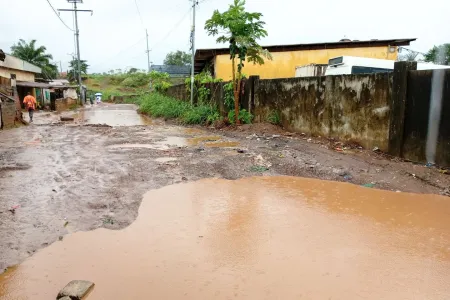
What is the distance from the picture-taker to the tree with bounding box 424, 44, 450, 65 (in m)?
33.2

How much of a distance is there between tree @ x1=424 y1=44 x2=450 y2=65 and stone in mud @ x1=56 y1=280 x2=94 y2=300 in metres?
37.5

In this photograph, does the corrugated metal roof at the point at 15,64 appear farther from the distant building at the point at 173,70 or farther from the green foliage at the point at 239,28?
the distant building at the point at 173,70

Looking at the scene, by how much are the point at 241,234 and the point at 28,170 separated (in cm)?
433

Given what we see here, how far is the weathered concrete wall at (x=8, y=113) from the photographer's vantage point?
1253 cm

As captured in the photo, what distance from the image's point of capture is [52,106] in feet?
98.0

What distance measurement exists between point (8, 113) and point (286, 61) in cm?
1299

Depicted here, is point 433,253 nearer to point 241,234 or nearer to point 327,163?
point 241,234

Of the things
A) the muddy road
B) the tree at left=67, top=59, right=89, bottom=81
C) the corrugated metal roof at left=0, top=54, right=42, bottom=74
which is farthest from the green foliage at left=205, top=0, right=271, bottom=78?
the tree at left=67, top=59, right=89, bottom=81

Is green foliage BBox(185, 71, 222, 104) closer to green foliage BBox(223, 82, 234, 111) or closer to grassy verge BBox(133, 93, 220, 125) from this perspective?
grassy verge BBox(133, 93, 220, 125)

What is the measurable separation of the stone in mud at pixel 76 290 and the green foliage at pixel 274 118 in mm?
8354

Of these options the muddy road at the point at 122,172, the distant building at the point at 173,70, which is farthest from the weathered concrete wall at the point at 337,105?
the distant building at the point at 173,70

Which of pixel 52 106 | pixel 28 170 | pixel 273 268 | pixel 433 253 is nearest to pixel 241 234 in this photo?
pixel 273 268

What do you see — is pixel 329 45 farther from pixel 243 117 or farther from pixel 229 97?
pixel 243 117

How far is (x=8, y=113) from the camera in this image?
42.5 feet
